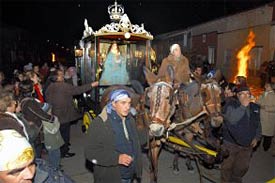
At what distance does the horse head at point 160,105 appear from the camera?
5089 millimetres

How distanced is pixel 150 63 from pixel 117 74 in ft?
3.87

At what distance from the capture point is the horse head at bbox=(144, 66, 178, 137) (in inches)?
200

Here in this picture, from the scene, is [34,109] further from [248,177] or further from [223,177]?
[248,177]

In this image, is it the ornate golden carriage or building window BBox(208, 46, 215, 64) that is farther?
building window BBox(208, 46, 215, 64)

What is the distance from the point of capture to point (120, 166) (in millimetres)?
3846

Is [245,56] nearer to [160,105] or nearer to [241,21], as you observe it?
[241,21]

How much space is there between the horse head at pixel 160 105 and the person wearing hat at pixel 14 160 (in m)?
3.14

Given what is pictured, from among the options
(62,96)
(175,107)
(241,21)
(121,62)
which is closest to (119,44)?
(121,62)

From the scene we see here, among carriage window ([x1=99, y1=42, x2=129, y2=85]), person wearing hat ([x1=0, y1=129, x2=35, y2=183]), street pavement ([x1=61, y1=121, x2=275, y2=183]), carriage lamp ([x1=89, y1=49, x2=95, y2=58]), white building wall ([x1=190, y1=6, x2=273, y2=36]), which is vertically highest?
white building wall ([x1=190, y1=6, x2=273, y2=36])

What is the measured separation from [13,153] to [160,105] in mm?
3543

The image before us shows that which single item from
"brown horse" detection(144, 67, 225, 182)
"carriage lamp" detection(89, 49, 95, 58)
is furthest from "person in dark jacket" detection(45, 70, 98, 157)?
"carriage lamp" detection(89, 49, 95, 58)

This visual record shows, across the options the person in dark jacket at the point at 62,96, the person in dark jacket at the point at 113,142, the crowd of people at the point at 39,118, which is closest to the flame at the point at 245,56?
the crowd of people at the point at 39,118

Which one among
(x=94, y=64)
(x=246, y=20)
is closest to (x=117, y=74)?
(x=94, y=64)

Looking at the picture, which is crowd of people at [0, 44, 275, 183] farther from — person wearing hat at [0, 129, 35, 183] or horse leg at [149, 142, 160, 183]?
horse leg at [149, 142, 160, 183]
